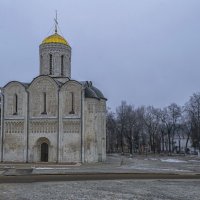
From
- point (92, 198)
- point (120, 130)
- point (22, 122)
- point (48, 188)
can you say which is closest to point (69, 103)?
point (22, 122)

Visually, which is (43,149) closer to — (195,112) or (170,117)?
(195,112)

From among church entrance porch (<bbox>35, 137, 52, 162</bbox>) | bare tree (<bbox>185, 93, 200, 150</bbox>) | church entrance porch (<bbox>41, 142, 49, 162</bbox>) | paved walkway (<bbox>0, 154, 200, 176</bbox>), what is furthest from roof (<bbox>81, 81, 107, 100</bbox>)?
bare tree (<bbox>185, 93, 200, 150</bbox>)

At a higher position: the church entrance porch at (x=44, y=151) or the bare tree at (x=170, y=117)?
the bare tree at (x=170, y=117)

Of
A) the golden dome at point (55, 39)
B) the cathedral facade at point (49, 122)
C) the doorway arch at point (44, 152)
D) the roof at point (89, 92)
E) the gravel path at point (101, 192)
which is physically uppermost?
the golden dome at point (55, 39)

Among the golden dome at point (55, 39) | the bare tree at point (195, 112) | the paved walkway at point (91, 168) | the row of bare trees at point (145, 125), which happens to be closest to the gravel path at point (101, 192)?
the paved walkway at point (91, 168)

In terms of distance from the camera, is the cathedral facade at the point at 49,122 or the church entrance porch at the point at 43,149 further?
the church entrance porch at the point at 43,149

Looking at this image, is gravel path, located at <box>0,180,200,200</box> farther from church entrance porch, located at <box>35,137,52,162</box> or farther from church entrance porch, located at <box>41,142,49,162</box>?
church entrance porch, located at <box>41,142,49,162</box>

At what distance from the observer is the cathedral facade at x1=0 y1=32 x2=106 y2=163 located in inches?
1641

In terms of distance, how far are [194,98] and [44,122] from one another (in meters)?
30.7

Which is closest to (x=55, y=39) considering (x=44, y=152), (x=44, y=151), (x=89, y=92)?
(x=89, y=92)

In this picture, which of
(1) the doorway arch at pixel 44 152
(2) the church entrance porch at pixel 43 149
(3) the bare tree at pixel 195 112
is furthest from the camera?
(3) the bare tree at pixel 195 112

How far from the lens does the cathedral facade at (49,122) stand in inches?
1641

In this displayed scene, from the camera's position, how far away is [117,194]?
15047 millimetres

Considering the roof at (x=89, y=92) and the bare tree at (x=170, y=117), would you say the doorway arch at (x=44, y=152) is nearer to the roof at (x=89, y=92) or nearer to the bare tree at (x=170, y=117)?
the roof at (x=89, y=92)
